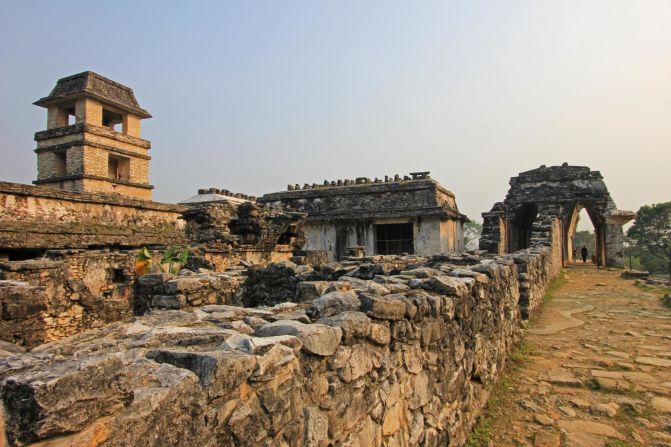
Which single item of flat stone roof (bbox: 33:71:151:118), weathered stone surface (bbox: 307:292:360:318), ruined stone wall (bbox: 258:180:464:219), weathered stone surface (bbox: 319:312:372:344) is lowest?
weathered stone surface (bbox: 319:312:372:344)

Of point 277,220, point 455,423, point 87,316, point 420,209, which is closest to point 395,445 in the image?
point 455,423

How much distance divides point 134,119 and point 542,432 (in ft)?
96.1

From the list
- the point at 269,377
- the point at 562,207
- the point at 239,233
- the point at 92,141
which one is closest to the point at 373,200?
the point at 562,207

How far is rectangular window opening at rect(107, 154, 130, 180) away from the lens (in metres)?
27.1

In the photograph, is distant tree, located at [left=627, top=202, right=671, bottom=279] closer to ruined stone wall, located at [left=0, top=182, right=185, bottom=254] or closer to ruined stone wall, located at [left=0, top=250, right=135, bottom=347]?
ruined stone wall, located at [left=0, top=182, right=185, bottom=254]

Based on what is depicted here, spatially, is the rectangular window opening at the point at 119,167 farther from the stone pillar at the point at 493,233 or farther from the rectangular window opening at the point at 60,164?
the stone pillar at the point at 493,233

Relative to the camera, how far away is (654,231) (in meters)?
37.4

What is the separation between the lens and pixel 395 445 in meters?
2.73

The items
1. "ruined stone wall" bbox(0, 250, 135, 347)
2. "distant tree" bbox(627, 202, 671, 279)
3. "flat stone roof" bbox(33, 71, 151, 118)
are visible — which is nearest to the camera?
"ruined stone wall" bbox(0, 250, 135, 347)

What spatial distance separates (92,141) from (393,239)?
58.2 ft

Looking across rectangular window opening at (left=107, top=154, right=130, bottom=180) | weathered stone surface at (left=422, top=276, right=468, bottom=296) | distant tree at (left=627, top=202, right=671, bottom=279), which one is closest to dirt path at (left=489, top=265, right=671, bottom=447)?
weathered stone surface at (left=422, top=276, right=468, bottom=296)

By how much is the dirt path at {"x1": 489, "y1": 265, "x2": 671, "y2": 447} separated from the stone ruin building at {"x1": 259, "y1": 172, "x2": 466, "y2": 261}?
1364cm

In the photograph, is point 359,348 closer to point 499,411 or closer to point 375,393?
point 375,393

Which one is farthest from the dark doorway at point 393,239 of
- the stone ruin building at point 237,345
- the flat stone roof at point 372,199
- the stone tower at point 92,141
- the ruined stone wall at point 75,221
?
the stone tower at point 92,141
